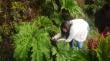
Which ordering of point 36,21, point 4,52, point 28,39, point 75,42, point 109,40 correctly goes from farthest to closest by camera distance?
point 4,52 → point 36,21 → point 28,39 → point 75,42 → point 109,40

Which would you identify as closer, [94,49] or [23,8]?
[94,49]

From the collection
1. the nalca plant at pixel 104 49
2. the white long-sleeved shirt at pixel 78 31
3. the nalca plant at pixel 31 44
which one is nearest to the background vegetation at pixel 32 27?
the nalca plant at pixel 31 44

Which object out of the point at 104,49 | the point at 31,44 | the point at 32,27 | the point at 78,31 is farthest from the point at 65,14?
→ the point at 104,49

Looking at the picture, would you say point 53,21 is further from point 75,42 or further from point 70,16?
point 75,42

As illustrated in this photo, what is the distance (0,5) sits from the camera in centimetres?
1059

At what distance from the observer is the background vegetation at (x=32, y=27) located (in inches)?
307

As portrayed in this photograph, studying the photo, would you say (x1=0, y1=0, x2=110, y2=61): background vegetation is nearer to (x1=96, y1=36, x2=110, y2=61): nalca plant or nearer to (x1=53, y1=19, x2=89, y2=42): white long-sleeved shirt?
(x1=53, y1=19, x2=89, y2=42): white long-sleeved shirt

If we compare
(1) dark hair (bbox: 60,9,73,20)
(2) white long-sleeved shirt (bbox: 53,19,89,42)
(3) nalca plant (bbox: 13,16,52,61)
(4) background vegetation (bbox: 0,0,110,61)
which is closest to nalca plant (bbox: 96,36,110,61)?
(4) background vegetation (bbox: 0,0,110,61)

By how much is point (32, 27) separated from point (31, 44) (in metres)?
0.63

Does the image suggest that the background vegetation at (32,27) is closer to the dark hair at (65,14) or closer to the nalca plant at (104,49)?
the dark hair at (65,14)

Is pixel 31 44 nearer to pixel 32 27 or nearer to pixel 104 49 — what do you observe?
pixel 32 27

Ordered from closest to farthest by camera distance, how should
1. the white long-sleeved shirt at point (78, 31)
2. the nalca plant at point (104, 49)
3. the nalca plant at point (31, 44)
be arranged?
the nalca plant at point (104, 49) → the white long-sleeved shirt at point (78, 31) → the nalca plant at point (31, 44)

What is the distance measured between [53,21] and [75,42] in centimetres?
266

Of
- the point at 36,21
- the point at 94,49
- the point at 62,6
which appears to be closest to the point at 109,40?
the point at 94,49
